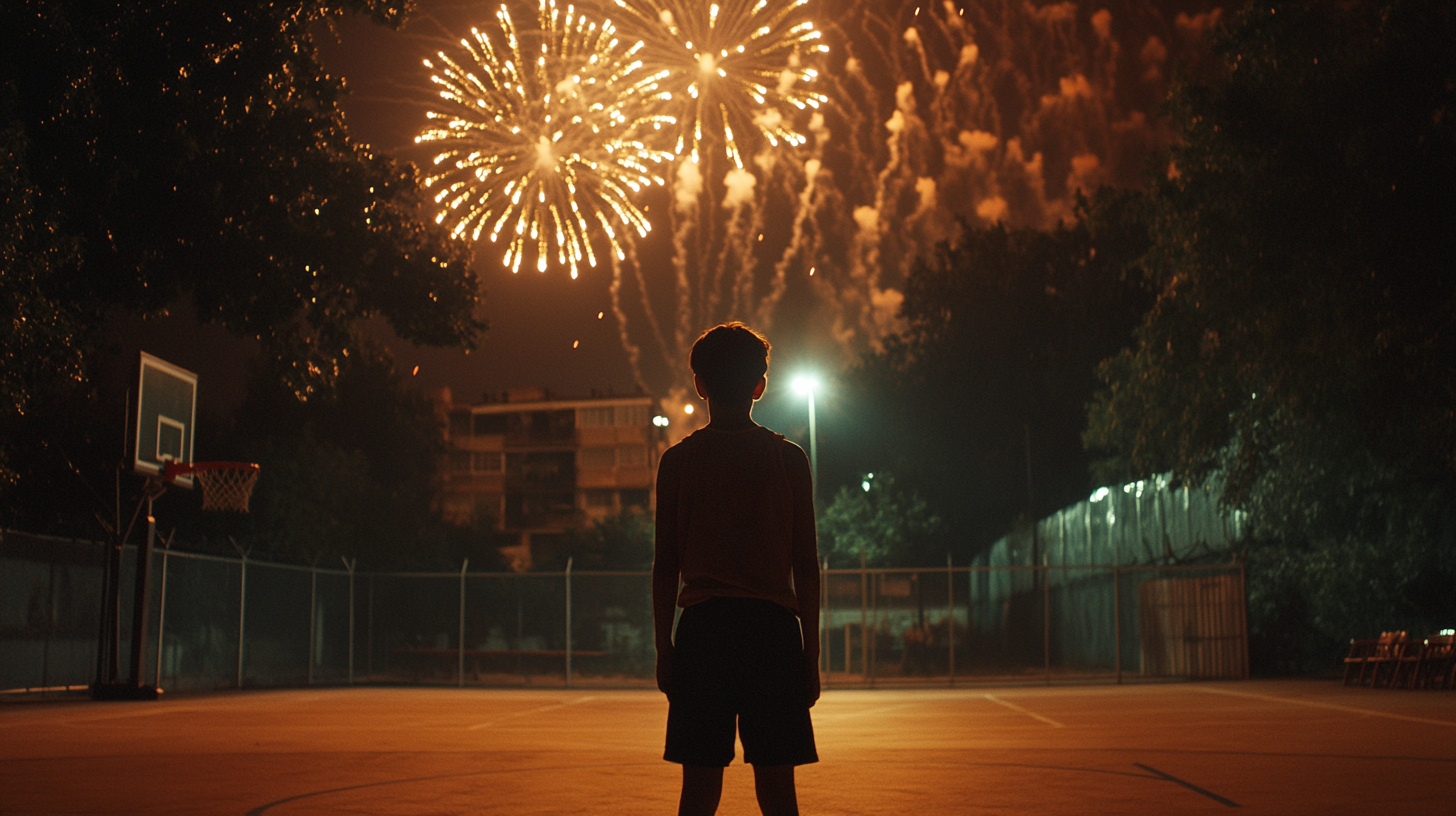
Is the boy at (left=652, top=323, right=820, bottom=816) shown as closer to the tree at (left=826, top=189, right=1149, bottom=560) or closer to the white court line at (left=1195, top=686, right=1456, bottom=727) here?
the white court line at (left=1195, top=686, right=1456, bottom=727)

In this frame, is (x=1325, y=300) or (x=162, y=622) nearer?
(x=1325, y=300)

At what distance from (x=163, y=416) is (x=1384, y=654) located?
17.5 metres

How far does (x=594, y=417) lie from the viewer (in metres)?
92.4

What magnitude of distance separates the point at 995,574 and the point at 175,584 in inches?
1003

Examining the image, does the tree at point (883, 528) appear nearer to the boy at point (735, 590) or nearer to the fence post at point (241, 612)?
the fence post at point (241, 612)

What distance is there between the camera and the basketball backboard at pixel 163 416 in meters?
18.0

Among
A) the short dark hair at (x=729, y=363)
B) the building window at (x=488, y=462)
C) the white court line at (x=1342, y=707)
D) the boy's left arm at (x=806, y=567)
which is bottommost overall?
the white court line at (x=1342, y=707)

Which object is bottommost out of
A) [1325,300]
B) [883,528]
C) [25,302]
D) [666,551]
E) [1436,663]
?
[1436,663]

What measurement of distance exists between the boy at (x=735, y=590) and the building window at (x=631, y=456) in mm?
85698

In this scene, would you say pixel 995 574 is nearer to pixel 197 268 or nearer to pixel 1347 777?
pixel 197 268

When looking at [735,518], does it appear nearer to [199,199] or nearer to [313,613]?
[199,199]

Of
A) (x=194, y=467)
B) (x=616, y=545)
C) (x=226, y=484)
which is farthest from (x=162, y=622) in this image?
(x=616, y=545)

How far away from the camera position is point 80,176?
17094mm

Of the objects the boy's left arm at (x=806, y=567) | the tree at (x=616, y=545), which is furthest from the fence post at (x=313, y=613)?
the boy's left arm at (x=806, y=567)
